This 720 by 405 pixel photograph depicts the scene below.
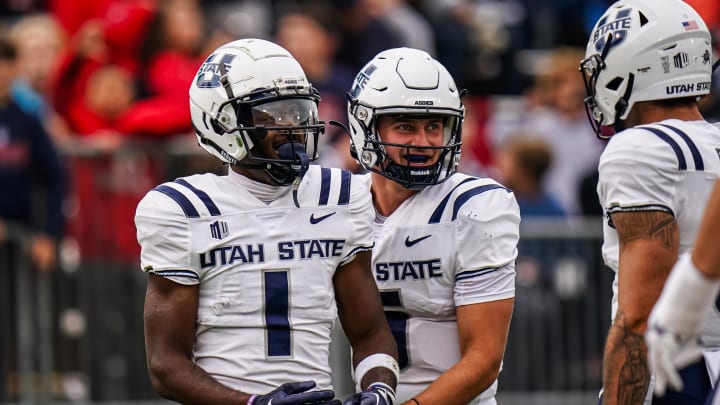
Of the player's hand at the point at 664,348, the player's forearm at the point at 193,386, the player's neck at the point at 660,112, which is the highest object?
the player's neck at the point at 660,112

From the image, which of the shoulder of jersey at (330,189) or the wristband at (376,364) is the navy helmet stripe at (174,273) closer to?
the shoulder of jersey at (330,189)

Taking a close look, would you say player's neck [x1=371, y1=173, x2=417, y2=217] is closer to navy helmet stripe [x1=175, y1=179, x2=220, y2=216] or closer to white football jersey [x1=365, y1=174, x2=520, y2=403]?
white football jersey [x1=365, y1=174, x2=520, y2=403]

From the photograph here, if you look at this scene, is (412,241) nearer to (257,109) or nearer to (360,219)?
(360,219)

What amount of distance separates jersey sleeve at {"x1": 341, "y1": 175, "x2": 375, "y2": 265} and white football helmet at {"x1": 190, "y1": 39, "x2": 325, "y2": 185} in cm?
22

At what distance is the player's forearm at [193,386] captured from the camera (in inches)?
204

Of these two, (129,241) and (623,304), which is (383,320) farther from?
(129,241)

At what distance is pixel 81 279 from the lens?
980cm

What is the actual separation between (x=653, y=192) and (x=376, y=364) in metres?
1.20

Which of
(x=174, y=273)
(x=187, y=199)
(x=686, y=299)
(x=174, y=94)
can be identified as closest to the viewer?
(x=686, y=299)

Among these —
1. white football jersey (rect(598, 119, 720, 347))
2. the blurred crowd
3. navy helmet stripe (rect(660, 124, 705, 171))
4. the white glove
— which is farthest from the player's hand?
the blurred crowd

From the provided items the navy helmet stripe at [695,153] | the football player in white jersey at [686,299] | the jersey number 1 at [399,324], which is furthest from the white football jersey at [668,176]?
the jersey number 1 at [399,324]

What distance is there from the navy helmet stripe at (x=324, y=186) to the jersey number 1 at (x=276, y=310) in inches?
13.0

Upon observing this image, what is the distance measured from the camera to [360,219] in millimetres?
5465

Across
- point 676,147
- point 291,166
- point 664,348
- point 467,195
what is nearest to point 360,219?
point 291,166
